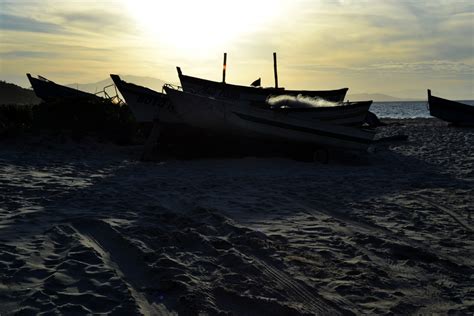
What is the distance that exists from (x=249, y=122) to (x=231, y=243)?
7.35m

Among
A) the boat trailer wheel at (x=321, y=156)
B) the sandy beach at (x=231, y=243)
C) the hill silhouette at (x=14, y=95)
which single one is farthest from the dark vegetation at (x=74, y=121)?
the hill silhouette at (x=14, y=95)

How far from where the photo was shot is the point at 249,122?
1179 centimetres

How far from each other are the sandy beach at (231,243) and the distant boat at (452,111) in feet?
65.2

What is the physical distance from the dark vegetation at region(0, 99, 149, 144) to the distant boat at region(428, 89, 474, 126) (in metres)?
21.4

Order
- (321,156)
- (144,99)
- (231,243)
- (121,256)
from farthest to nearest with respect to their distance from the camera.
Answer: (144,99) < (321,156) < (231,243) < (121,256)

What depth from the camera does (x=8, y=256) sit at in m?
4.04

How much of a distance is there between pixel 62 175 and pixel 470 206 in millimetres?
7597

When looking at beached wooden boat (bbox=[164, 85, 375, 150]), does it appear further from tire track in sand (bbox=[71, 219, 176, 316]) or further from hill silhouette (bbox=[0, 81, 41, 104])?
hill silhouette (bbox=[0, 81, 41, 104])

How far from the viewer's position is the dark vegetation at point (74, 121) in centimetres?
1319

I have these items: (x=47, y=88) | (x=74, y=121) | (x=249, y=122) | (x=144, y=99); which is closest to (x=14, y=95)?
(x=47, y=88)

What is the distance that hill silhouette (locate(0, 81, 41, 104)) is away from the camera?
40153 millimetres

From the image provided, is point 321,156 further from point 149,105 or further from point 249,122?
point 149,105

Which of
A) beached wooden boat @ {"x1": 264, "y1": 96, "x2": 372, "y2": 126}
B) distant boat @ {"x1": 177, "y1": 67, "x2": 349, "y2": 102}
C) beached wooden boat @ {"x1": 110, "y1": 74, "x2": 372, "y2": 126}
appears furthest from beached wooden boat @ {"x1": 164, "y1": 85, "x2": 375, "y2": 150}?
distant boat @ {"x1": 177, "y1": 67, "x2": 349, "y2": 102}

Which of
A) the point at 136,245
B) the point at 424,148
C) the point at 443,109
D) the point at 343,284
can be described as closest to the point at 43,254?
the point at 136,245
